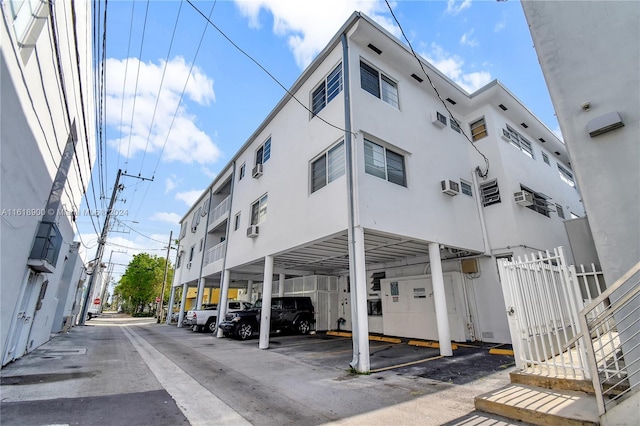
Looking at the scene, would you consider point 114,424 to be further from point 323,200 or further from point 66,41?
point 66,41

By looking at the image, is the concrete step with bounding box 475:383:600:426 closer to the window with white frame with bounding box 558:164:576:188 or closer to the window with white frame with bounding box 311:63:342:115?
the window with white frame with bounding box 311:63:342:115

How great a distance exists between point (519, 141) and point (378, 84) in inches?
340

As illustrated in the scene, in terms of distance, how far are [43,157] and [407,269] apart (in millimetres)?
12178

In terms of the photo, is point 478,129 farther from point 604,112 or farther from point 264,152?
point 264,152

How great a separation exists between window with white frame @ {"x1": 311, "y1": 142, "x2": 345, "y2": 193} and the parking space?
5.03 meters

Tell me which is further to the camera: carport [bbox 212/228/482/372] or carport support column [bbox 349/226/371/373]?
carport [bbox 212/228/482/372]

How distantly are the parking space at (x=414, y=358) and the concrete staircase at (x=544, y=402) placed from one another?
5.27ft

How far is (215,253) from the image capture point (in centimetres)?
1673

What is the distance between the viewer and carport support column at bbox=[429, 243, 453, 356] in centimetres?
795

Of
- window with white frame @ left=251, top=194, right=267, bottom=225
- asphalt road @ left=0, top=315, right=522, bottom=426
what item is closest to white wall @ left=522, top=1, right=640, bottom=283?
asphalt road @ left=0, top=315, right=522, bottom=426

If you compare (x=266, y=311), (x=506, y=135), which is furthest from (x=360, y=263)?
(x=506, y=135)

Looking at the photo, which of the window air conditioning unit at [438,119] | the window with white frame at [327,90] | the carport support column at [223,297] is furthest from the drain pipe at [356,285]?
the carport support column at [223,297]

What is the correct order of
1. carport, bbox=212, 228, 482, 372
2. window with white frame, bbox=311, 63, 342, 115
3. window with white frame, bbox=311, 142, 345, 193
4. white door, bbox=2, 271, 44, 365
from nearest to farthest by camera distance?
carport, bbox=212, 228, 482, 372 → white door, bbox=2, 271, 44, 365 → window with white frame, bbox=311, 142, 345, 193 → window with white frame, bbox=311, 63, 342, 115

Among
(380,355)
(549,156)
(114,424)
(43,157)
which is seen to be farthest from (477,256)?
(43,157)
